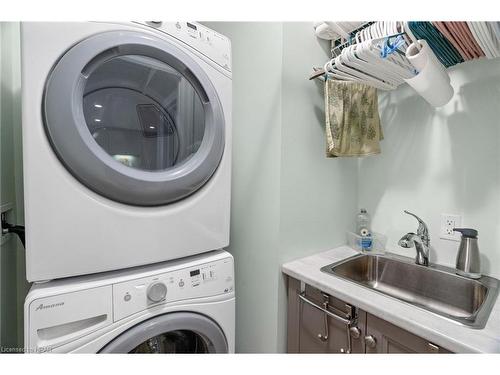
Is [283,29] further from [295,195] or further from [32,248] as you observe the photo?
[32,248]

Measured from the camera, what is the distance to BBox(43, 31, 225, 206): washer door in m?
0.81

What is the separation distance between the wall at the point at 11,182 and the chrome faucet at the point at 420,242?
192 cm

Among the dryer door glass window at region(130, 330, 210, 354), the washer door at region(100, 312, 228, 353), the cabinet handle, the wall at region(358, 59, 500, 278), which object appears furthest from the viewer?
the wall at region(358, 59, 500, 278)

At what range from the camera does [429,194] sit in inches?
56.2

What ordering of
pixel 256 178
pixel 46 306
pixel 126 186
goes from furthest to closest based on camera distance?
pixel 256 178
pixel 126 186
pixel 46 306

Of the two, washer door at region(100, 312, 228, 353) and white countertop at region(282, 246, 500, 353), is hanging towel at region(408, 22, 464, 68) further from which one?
washer door at region(100, 312, 228, 353)

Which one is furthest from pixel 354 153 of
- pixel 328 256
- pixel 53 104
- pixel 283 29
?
pixel 53 104

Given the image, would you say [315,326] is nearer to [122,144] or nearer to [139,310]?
[139,310]

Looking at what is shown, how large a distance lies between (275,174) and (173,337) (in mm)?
912

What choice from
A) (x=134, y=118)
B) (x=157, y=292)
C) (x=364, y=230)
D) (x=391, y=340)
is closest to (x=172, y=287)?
(x=157, y=292)

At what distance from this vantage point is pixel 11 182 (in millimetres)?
1273

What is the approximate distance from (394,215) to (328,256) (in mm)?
510

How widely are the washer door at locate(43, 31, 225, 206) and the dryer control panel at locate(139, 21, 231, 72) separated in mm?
67

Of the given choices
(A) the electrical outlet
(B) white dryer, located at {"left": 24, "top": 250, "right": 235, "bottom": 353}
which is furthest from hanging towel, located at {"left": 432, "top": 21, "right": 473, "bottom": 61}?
(B) white dryer, located at {"left": 24, "top": 250, "right": 235, "bottom": 353}
